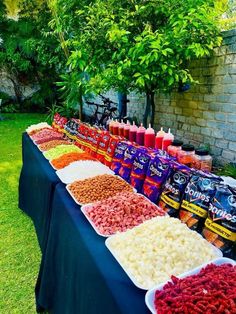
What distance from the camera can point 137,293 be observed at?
94 centimetres

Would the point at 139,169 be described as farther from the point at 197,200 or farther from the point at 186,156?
the point at 197,200

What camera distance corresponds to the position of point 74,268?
130 cm

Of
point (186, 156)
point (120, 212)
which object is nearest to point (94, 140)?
point (186, 156)

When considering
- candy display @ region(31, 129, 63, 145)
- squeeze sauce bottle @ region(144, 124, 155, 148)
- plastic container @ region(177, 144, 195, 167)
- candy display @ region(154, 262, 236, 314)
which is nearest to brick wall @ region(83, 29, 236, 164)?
squeeze sauce bottle @ region(144, 124, 155, 148)

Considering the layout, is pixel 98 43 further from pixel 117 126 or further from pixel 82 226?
pixel 82 226

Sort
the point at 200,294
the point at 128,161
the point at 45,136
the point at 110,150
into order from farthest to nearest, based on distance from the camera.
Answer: the point at 45,136 → the point at 110,150 → the point at 128,161 → the point at 200,294

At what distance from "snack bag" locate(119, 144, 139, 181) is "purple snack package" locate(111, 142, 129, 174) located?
41mm

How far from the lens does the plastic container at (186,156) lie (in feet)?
5.62

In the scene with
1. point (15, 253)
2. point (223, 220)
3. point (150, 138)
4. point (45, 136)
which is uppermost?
point (150, 138)

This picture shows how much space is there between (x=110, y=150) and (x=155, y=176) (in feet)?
1.93

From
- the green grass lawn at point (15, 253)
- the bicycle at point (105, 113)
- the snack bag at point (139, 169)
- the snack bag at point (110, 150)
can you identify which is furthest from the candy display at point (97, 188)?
the bicycle at point (105, 113)

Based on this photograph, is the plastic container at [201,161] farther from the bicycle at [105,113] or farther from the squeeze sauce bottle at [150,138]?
the bicycle at [105,113]

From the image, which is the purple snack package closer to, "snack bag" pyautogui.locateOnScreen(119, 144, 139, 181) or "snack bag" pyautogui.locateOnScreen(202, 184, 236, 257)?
"snack bag" pyautogui.locateOnScreen(119, 144, 139, 181)

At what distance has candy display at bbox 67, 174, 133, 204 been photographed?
5.19 feet
